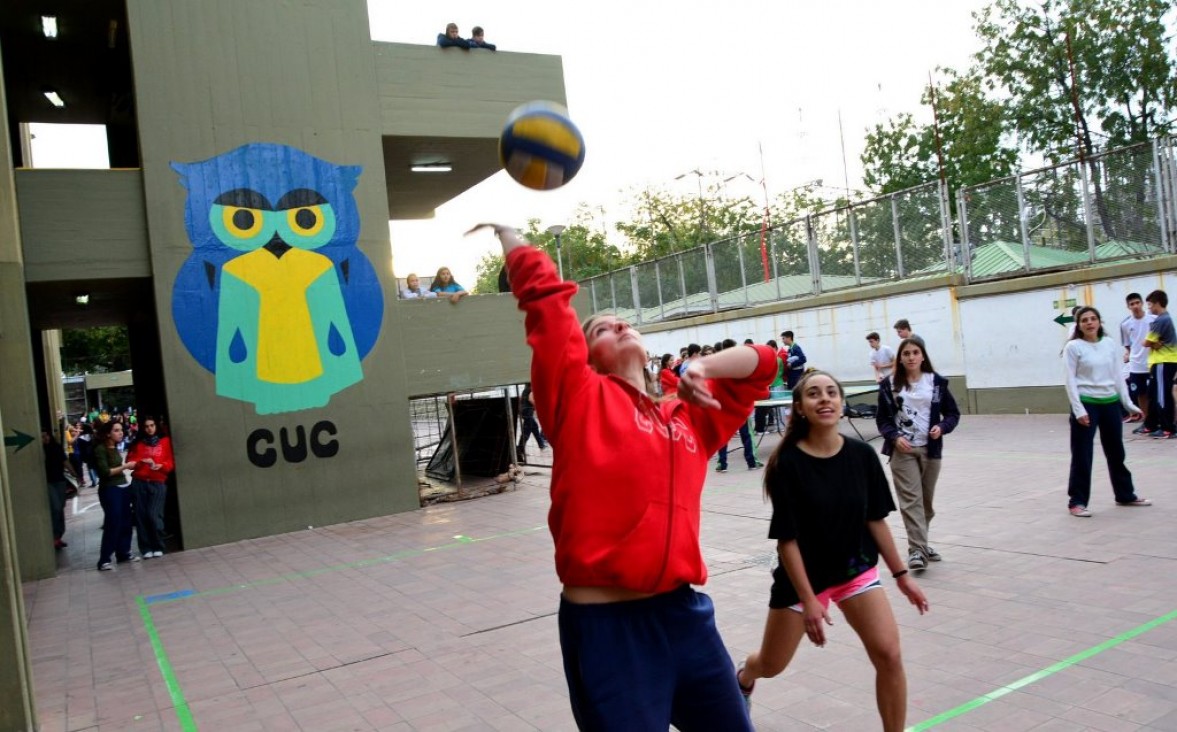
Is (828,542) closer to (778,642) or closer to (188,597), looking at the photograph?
(778,642)

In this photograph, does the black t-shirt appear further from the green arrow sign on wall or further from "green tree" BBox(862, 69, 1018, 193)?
"green tree" BBox(862, 69, 1018, 193)

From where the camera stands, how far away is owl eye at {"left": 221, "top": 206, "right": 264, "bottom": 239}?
1184 cm

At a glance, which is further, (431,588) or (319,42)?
(319,42)

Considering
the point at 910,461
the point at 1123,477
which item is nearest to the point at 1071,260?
the point at 1123,477

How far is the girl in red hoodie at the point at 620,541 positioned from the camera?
2516 mm

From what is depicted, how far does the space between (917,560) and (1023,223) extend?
1243 cm

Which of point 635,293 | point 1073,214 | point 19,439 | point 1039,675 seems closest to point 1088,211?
point 1073,214

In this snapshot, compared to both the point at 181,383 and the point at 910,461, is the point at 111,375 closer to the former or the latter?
the point at 181,383

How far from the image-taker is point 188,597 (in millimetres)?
8617

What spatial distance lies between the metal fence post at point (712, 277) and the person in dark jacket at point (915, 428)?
62.9 feet

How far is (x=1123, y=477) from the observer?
8211 mm

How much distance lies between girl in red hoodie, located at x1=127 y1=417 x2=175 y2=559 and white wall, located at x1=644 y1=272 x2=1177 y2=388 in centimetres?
1442

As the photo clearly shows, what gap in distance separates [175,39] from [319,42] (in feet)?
6.18

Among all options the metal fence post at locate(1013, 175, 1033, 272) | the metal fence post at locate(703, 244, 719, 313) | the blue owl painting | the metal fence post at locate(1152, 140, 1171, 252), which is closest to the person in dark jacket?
the blue owl painting
